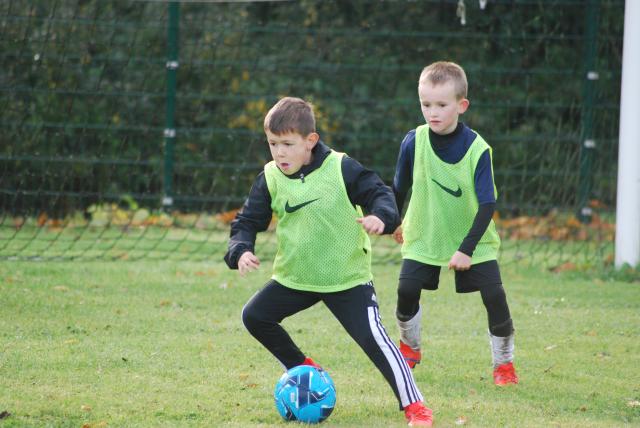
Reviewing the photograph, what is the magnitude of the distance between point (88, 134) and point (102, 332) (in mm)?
5337

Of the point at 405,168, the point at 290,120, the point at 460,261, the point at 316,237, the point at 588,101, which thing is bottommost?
the point at 460,261

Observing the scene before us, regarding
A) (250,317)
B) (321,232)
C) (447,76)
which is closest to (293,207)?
(321,232)

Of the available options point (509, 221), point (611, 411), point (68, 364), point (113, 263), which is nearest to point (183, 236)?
point (113, 263)

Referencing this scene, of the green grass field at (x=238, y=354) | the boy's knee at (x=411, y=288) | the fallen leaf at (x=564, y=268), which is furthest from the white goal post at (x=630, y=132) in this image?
the boy's knee at (x=411, y=288)

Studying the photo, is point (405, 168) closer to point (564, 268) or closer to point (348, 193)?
point (348, 193)

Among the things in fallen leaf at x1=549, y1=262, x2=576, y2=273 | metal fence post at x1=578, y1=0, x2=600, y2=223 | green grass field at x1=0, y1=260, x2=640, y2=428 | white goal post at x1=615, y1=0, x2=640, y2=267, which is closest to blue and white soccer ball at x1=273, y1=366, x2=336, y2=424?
green grass field at x1=0, y1=260, x2=640, y2=428

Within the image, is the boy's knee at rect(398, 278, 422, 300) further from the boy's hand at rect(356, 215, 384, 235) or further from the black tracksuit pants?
the boy's hand at rect(356, 215, 384, 235)

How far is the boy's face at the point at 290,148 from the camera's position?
4.01 metres

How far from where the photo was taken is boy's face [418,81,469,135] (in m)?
4.60

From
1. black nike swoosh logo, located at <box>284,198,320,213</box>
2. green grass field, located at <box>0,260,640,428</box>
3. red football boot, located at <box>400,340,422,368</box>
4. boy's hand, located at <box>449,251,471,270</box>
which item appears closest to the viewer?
black nike swoosh logo, located at <box>284,198,320,213</box>

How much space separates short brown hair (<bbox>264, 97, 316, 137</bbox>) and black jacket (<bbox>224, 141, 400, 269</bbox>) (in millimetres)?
150

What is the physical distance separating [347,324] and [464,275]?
933mm

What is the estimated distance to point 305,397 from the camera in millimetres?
4008

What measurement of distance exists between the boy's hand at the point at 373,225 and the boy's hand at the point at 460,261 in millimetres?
699
